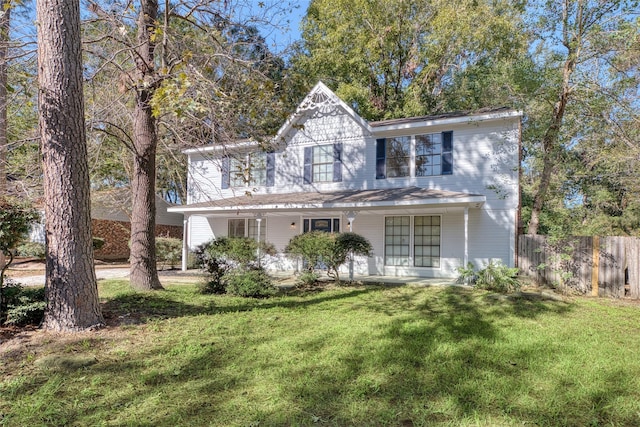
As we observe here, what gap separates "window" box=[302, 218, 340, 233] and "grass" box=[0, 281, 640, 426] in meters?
7.30

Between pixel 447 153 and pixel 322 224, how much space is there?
5.17 meters

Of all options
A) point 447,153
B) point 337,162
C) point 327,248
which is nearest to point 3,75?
point 327,248

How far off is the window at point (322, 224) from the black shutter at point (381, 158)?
2315mm

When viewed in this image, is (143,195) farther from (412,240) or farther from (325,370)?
(412,240)

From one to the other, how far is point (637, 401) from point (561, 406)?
0.82 meters

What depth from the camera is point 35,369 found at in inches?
156

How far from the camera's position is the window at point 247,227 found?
15398 mm

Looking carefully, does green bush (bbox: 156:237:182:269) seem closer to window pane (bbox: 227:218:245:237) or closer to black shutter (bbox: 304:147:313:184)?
window pane (bbox: 227:218:245:237)

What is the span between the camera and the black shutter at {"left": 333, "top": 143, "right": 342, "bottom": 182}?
1397 centimetres

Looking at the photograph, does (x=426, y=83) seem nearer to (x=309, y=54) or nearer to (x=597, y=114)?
(x=309, y=54)

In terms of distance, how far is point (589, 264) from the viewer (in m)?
9.80

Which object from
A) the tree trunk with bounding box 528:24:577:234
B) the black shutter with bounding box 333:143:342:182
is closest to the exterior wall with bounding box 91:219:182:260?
the black shutter with bounding box 333:143:342:182

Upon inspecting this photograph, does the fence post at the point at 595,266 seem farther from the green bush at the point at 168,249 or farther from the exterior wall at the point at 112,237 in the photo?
the exterior wall at the point at 112,237

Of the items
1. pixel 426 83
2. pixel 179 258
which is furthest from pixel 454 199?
pixel 426 83
